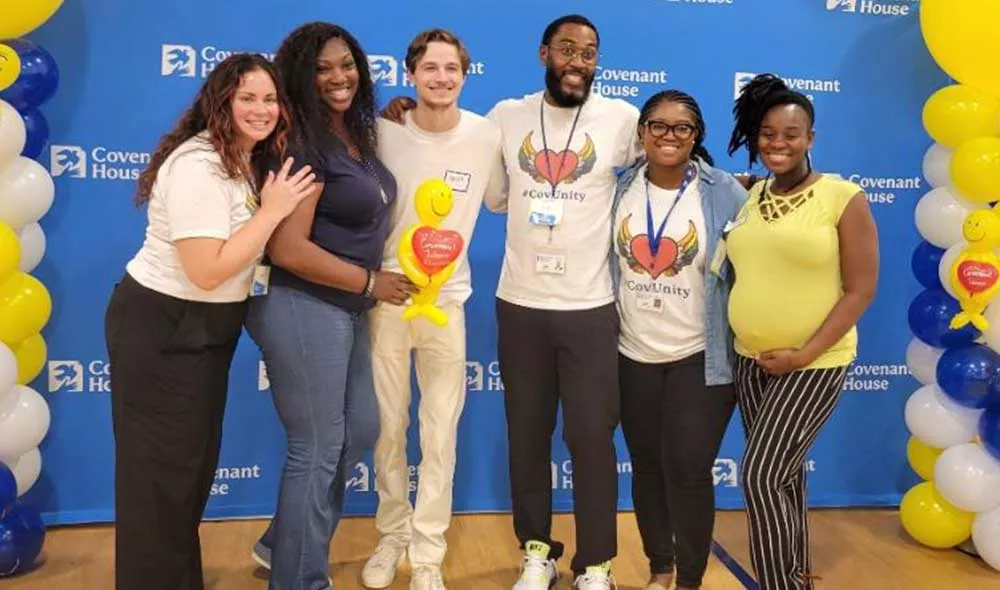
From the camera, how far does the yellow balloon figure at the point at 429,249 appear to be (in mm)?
2484

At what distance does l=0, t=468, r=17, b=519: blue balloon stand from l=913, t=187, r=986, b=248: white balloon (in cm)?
313

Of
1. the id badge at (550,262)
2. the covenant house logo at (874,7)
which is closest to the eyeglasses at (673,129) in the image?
the id badge at (550,262)

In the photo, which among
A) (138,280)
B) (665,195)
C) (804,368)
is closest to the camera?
(138,280)

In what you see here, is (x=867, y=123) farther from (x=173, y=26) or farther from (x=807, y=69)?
(x=173, y=26)

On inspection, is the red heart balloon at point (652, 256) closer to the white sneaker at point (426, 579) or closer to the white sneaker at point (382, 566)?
the white sneaker at point (426, 579)

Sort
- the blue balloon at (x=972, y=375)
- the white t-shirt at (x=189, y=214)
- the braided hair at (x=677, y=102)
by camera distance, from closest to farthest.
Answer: the white t-shirt at (x=189, y=214)
the braided hair at (x=677, y=102)
the blue balloon at (x=972, y=375)

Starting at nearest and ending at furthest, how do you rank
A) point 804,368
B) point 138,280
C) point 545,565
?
point 138,280 → point 804,368 → point 545,565

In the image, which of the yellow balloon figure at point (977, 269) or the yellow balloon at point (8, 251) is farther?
the yellow balloon figure at point (977, 269)

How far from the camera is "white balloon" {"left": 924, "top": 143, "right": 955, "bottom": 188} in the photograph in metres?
3.29

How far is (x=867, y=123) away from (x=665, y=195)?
57.6 inches

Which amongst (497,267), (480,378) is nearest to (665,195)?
(497,267)

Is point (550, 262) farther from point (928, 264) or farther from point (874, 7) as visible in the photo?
point (874, 7)

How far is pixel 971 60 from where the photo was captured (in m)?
3.02

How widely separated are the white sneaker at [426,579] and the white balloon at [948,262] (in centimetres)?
195
